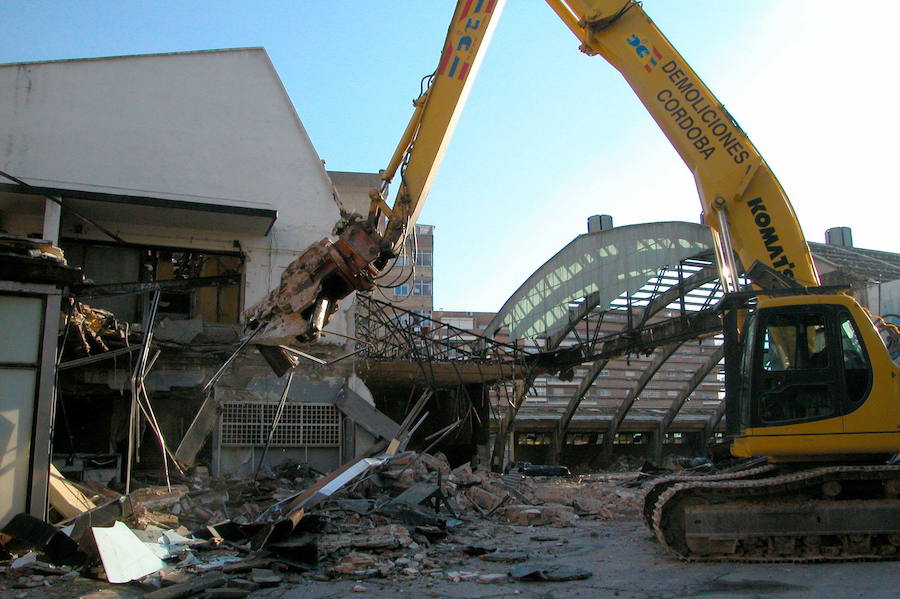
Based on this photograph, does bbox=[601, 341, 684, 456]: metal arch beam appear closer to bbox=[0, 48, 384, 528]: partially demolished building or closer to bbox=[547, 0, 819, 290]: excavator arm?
bbox=[0, 48, 384, 528]: partially demolished building

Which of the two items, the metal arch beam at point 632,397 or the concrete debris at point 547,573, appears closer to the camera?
the concrete debris at point 547,573

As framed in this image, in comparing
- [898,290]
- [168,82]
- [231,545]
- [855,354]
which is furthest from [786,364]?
[168,82]

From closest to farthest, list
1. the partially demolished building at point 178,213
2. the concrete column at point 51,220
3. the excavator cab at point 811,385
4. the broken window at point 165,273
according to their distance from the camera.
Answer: the excavator cab at point 811,385
the concrete column at point 51,220
the partially demolished building at point 178,213
the broken window at point 165,273

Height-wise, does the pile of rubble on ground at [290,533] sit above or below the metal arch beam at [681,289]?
below

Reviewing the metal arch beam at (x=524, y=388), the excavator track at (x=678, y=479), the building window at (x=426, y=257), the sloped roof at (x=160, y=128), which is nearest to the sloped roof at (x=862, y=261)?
the metal arch beam at (x=524, y=388)

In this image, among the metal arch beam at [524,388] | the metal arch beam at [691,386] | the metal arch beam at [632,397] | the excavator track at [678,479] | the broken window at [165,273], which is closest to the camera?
the excavator track at [678,479]

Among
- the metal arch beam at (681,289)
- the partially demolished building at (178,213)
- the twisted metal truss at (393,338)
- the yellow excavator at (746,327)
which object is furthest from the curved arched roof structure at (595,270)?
the yellow excavator at (746,327)

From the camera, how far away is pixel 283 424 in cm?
1523

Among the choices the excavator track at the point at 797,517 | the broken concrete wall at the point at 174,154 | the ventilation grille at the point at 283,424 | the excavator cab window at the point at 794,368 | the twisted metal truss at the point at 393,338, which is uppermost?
the broken concrete wall at the point at 174,154

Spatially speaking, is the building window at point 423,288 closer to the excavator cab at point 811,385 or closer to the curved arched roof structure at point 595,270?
the curved arched roof structure at point 595,270

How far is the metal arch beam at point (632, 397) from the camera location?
70.3 feet

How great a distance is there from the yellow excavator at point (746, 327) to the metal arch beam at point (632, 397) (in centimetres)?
1257

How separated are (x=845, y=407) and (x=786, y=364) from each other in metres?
0.65

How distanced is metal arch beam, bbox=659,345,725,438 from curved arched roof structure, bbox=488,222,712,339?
211 inches
